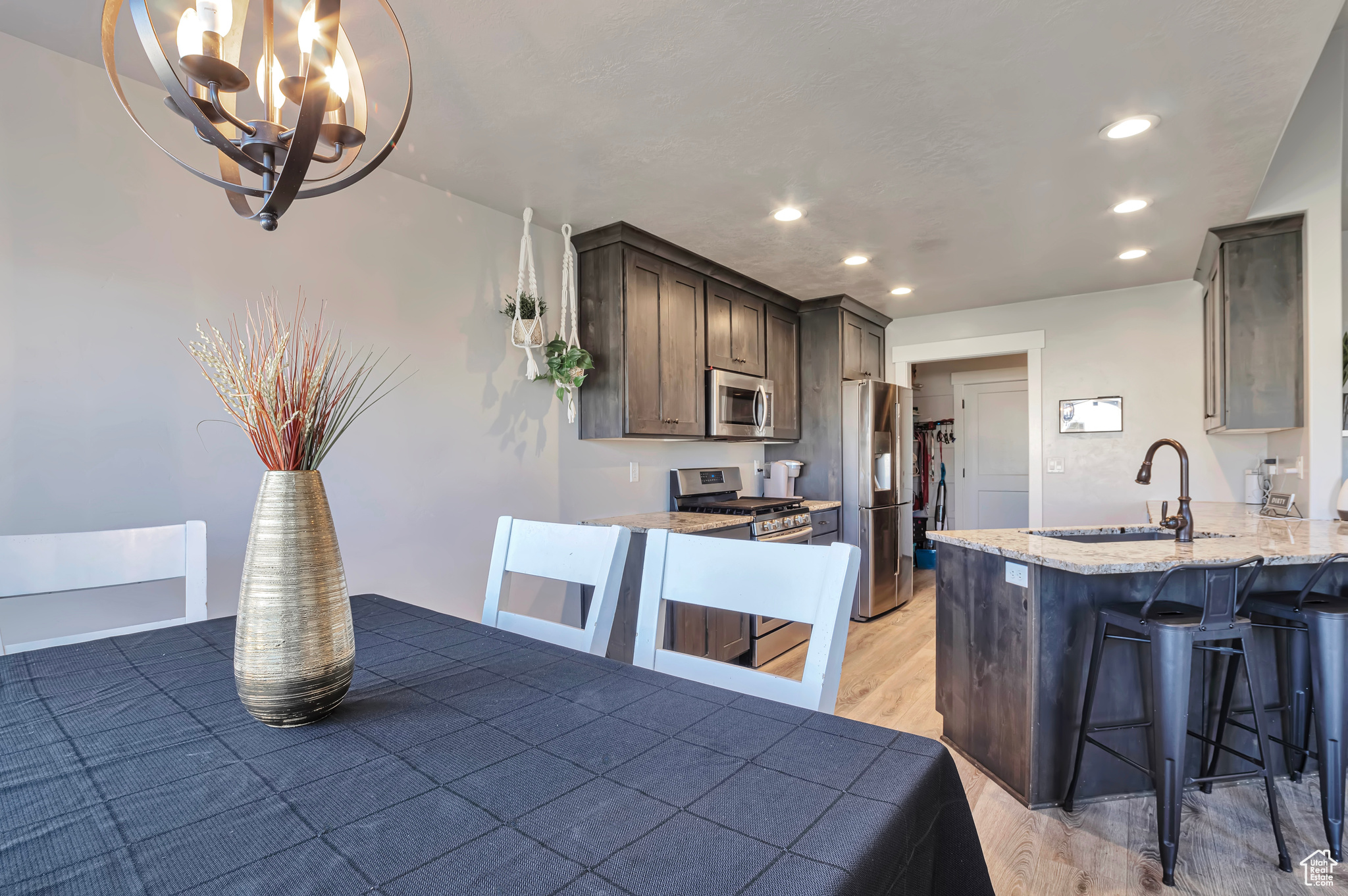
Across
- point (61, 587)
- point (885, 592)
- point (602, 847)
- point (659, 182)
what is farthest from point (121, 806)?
point (885, 592)

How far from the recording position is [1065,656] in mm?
2084

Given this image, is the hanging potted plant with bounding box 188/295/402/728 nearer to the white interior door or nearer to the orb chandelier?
the orb chandelier

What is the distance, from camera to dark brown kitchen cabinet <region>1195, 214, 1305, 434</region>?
3023 mm

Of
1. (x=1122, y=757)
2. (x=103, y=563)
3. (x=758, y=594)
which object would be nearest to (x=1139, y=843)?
(x=1122, y=757)

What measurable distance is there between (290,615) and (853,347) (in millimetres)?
4503

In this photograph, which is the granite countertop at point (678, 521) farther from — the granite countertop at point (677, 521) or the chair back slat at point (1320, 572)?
the chair back slat at point (1320, 572)

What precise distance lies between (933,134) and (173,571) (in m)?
2.69

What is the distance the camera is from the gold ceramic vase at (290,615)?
863 millimetres

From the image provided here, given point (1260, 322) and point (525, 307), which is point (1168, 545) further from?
point (525, 307)

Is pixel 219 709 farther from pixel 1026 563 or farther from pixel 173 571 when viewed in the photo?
pixel 1026 563

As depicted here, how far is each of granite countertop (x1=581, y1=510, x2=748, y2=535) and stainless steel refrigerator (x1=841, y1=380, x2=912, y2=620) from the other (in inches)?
55.3

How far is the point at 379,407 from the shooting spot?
8.26ft

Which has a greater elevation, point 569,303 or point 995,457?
point 569,303

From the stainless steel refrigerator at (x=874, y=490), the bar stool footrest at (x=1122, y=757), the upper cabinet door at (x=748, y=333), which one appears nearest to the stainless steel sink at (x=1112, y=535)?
the bar stool footrest at (x=1122, y=757)
